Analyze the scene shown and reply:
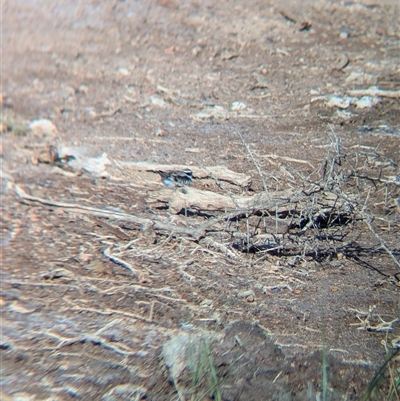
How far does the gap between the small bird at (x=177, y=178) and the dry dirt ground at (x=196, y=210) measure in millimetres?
50

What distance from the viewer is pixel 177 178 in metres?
3.03

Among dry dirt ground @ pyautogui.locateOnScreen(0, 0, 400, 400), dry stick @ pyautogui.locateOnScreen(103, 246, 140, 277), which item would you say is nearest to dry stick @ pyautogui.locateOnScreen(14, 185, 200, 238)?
dry dirt ground @ pyautogui.locateOnScreen(0, 0, 400, 400)

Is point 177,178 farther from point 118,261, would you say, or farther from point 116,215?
point 118,261

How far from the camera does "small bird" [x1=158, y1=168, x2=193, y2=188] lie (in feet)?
9.86

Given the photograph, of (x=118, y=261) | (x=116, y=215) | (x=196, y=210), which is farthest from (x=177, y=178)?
(x=118, y=261)

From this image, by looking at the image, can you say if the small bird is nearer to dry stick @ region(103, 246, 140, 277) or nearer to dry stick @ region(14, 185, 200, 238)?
dry stick @ region(14, 185, 200, 238)

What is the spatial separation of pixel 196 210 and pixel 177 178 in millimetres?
259

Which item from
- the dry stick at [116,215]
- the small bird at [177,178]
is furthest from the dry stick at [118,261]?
the small bird at [177,178]

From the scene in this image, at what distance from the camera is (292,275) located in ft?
8.55

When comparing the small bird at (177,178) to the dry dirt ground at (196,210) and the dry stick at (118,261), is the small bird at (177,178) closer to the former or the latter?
the dry dirt ground at (196,210)

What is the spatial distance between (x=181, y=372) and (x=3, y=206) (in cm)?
142

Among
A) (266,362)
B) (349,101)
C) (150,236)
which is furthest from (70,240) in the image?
(349,101)

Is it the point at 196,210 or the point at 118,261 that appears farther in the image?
the point at 196,210

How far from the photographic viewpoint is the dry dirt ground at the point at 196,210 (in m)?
2.21
